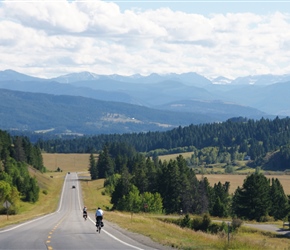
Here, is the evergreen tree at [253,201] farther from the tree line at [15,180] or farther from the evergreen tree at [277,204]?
the tree line at [15,180]

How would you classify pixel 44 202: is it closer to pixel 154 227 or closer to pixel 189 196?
pixel 189 196

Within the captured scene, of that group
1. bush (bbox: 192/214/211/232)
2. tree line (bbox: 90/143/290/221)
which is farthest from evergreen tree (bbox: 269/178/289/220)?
bush (bbox: 192/214/211/232)

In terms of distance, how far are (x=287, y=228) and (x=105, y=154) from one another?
12419cm

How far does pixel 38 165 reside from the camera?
18712cm

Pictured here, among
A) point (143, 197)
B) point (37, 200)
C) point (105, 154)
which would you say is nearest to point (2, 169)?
point (37, 200)

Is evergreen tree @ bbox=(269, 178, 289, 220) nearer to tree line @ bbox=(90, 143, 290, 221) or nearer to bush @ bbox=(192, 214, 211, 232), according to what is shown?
tree line @ bbox=(90, 143, 290, 221)

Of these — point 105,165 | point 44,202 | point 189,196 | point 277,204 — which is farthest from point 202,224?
point 105,165

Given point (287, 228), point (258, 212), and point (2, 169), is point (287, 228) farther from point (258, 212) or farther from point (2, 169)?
point (2, 169)

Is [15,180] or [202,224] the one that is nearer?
[202,224]

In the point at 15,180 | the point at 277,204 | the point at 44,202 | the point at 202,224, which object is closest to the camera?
the point at 202,224

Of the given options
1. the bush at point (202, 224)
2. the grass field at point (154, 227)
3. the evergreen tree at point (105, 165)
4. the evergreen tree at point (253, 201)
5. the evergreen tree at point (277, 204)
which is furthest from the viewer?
the evergreen tree at point (105, 165)

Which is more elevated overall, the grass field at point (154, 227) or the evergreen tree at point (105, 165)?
the evergreen tree at point (105, 165)

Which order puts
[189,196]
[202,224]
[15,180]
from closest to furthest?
[202,224] < [189,196] < [15,180]

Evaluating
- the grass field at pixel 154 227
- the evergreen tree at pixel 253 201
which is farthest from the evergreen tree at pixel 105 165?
the evergreen tree at pixel 253 201
